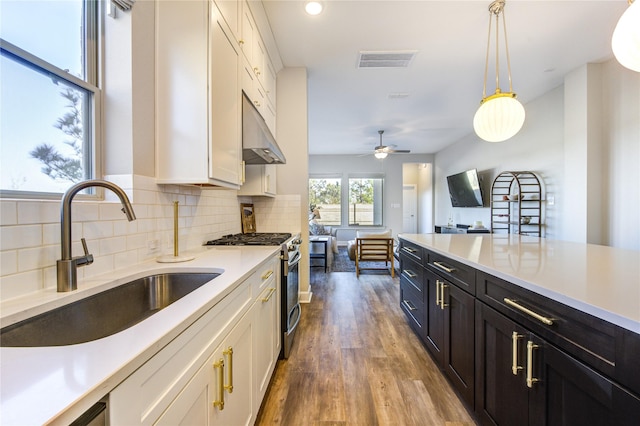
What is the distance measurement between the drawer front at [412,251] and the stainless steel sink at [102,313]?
1.65m

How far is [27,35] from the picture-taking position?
0.99 meters

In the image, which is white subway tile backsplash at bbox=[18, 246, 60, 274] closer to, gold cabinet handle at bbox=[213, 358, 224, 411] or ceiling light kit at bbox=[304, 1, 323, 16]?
gold cabinet handle at bbox=[213, 358, 224, 411]

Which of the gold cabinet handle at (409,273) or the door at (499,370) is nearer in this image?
the door at (499,370)

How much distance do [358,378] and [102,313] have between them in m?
1.62

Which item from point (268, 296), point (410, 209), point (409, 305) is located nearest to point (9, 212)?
point (268, 296)

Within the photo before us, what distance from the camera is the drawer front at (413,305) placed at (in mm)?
2237

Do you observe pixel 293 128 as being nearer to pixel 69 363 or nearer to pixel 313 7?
pixel 313 7

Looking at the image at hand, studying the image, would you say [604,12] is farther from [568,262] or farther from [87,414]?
[87,414]

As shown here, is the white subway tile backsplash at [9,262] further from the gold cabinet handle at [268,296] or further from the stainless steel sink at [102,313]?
the gold cabinet handle at [268,296]

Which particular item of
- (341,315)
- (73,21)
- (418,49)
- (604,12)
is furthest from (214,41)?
(604,12)

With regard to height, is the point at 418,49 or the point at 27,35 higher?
the point at 418,49

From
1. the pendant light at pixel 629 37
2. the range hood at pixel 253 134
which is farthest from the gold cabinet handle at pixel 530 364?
the range hood at pixel 253 134

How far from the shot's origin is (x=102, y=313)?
38.0 inches

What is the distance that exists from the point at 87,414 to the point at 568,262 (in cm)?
185
